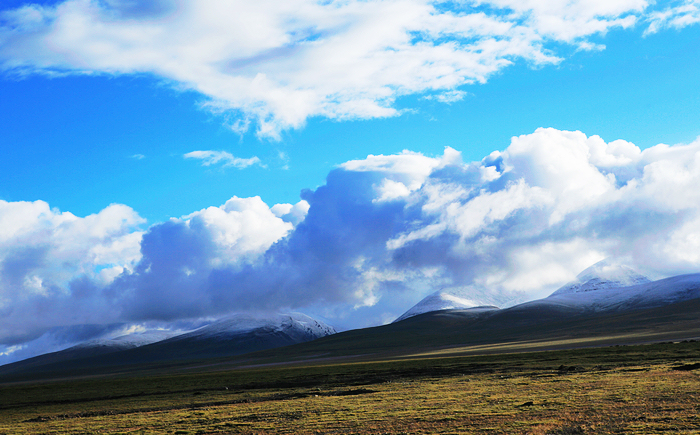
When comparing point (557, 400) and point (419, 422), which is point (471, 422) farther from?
→ point (557, 400)

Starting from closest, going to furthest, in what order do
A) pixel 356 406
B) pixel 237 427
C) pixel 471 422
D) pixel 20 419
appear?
pixel 471 422, pixel 237 427, pixel 356 406, pixel 20 419

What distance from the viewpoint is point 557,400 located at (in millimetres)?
42438

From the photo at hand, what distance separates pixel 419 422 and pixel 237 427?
14.1 metres

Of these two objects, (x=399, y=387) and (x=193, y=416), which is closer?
(x=193, y=416)

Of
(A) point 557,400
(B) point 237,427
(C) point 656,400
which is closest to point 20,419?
(B) point 237,427

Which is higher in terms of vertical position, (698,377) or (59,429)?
(59,429)

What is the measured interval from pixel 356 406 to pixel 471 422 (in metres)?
15.3

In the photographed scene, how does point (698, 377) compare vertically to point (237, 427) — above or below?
below

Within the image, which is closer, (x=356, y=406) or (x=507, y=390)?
(x=356, y=406)

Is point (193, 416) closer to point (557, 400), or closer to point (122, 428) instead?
point (122, 428)

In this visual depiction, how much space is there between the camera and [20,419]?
210ft

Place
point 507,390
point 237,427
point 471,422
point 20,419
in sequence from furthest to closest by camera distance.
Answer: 1. point 20,419
2. point 507,390
3. point 237,427
4. point 471,422

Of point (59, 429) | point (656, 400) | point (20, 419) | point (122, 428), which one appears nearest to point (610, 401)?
point (656, 400)

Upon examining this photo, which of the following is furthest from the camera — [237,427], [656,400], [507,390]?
[507,390]
